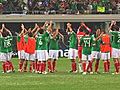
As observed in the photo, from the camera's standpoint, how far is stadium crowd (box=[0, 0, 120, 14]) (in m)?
49.5

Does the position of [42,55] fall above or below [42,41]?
below

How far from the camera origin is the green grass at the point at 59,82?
21406mm

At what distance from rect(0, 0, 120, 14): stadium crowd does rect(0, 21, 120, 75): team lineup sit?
2038 cm

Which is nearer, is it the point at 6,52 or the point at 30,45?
the point at 6,52

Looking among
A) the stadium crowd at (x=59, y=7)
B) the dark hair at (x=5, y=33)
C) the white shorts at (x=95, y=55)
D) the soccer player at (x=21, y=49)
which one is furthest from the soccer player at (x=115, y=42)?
the stadium crowd at (x=59, y=7)

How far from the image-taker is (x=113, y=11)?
4997 centimetres

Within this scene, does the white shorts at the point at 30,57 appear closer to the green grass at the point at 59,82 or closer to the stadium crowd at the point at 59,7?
the green grass at the point at 59,82

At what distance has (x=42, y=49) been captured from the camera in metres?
27.9

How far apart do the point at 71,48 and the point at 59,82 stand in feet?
18.4

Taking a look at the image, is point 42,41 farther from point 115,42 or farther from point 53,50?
point 115,42

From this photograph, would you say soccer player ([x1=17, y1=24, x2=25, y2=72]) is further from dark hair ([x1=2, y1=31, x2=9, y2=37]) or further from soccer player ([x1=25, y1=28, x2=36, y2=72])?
dark hair ([x1=2, y1=31, x2=9, y2=37])

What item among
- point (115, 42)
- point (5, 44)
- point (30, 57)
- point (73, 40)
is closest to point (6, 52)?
point (5, 44)

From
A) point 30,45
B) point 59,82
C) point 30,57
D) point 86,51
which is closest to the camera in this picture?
point 59,82

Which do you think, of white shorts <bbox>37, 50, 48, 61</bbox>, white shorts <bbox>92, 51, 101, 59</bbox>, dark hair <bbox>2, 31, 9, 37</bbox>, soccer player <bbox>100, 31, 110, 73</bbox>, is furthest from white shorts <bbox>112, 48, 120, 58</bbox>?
dark hair <bbox>2, 31, 9, 37</bbox>
